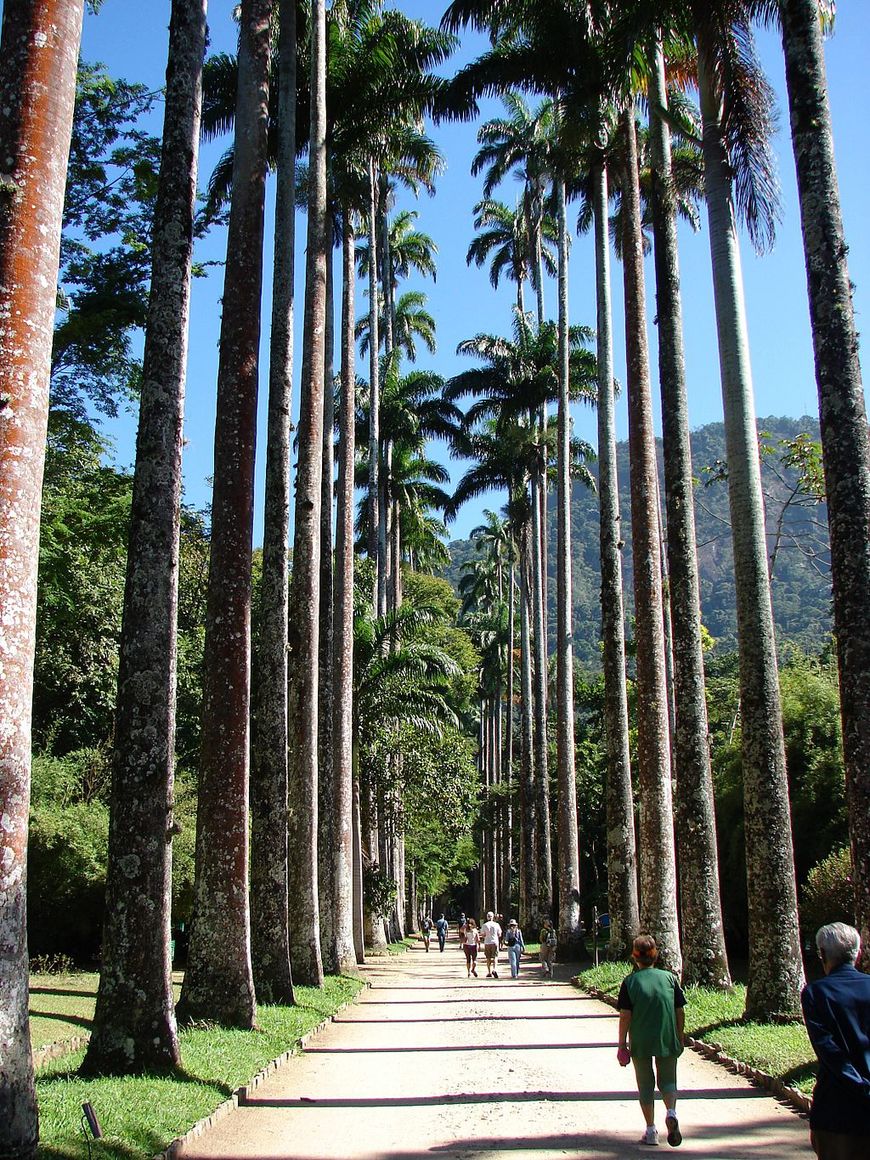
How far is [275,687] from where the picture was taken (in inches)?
599

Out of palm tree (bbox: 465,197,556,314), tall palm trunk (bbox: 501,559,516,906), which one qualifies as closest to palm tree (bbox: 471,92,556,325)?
palm tree (bbox: 465,197,556,314)

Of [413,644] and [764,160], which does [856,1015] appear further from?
[413,644]

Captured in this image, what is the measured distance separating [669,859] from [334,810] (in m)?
7.49

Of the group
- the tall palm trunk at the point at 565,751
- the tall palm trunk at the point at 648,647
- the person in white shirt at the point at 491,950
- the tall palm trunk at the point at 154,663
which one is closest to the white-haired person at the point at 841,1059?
the tall palm trunk at the point at 154,663

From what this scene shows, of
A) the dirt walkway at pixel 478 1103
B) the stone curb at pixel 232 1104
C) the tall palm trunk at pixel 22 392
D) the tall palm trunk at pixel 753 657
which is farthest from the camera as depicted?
the tall palm trunk at pixel 753 657

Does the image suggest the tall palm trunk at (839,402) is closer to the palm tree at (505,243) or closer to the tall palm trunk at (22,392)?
the tall palm trunk at (22,392)

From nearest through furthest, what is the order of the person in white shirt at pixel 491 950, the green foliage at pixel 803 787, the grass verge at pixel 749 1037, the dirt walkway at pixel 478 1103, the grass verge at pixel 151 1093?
1. the grass verge at pixel 151 1093
2. the dirt walkway at pixel 478 1103
3. the grass verge at pixel 749 1037
4. the green foliage at pixel 803 787
5. the person in white shirt at pixel 491 950

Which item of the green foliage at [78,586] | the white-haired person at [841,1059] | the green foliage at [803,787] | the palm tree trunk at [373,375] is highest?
the palm tree trunk at [373,375]

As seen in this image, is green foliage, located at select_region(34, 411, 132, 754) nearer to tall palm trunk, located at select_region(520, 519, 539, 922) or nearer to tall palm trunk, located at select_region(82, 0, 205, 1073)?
tall palm trunk, located at select_region(82, 0, 205, 1073)

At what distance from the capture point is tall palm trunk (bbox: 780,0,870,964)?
830 cm

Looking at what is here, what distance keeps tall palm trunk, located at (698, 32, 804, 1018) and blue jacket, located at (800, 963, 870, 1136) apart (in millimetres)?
7876

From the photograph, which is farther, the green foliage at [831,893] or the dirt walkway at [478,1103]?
the green foliage at [831,893]

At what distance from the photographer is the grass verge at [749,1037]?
30.1 ft

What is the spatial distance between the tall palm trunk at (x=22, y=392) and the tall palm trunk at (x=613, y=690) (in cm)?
1665
